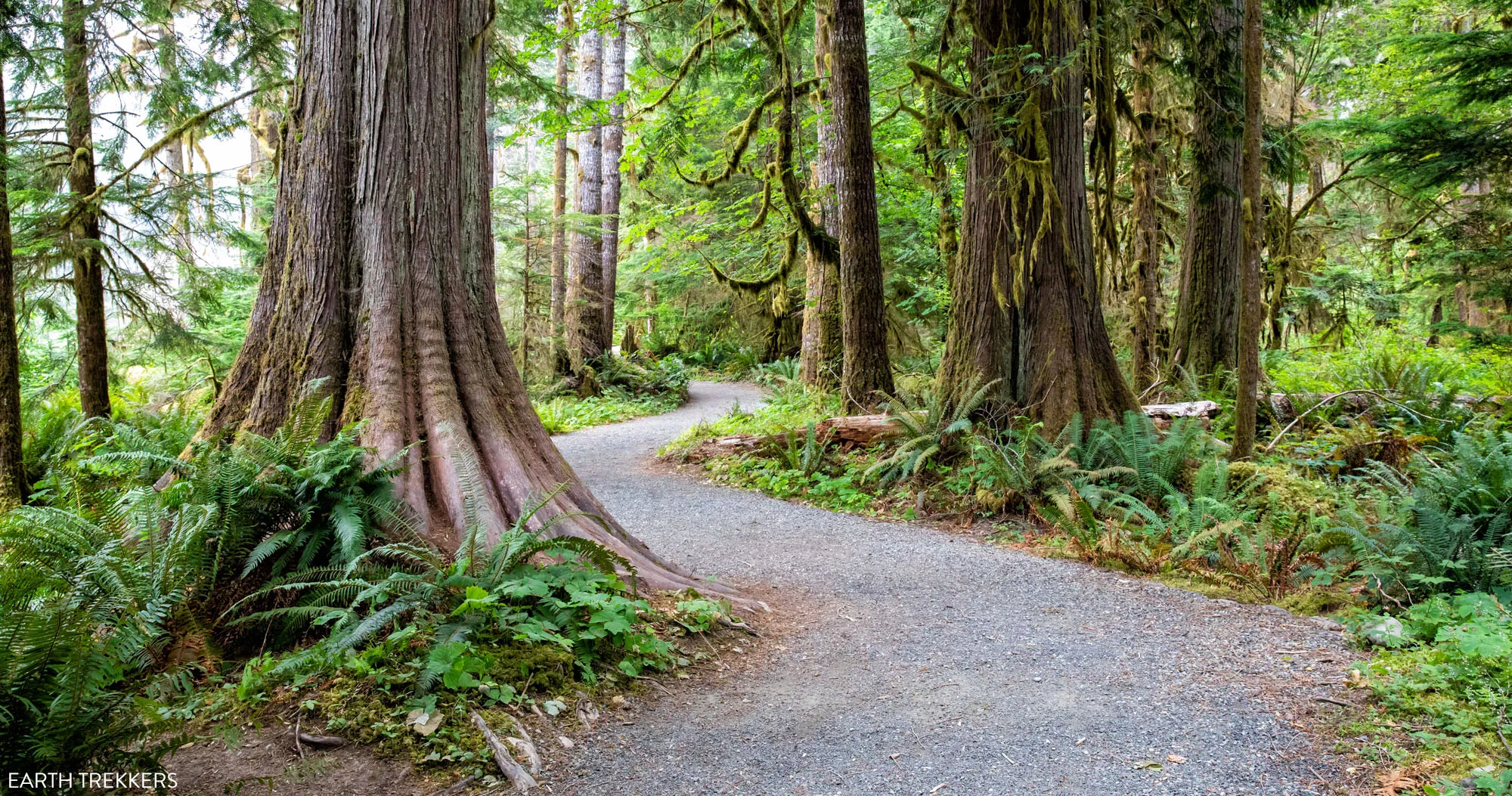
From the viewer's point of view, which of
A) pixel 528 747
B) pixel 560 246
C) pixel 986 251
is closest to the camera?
pixel 528 747

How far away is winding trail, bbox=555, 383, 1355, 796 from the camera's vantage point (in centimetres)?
280

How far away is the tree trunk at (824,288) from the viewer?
1156 cm

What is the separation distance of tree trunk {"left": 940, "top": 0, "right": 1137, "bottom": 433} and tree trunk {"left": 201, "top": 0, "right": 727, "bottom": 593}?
14.1ft

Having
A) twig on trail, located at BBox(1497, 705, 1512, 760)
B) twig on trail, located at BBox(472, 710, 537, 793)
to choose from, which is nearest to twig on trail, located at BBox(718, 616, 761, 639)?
twig on trail, located at BBox(472, 710, 537, 793)

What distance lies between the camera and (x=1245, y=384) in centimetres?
646

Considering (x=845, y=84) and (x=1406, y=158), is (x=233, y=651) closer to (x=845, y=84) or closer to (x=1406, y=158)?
(x=845, y=84)

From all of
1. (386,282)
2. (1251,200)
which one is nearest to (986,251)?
(1251,200)

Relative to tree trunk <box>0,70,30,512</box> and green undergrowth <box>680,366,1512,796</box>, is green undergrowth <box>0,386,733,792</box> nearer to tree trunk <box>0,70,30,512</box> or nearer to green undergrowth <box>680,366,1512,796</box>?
tree trunk <box>0,70,30,512</box>

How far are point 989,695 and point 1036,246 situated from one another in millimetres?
5089

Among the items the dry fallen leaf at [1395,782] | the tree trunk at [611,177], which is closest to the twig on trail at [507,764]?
the dry fallen leaf at [1395,782]

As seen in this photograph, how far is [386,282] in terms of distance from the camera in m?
4.49

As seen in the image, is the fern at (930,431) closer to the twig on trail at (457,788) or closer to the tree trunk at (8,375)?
the twig on trail at (457,788)

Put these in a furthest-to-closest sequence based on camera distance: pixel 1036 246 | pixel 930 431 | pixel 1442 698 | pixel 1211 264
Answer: pixel 1211 264
pixel 930 431
pixel 1036 246
pixel 1442 698

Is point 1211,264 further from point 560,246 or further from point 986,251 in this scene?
point 560,246
